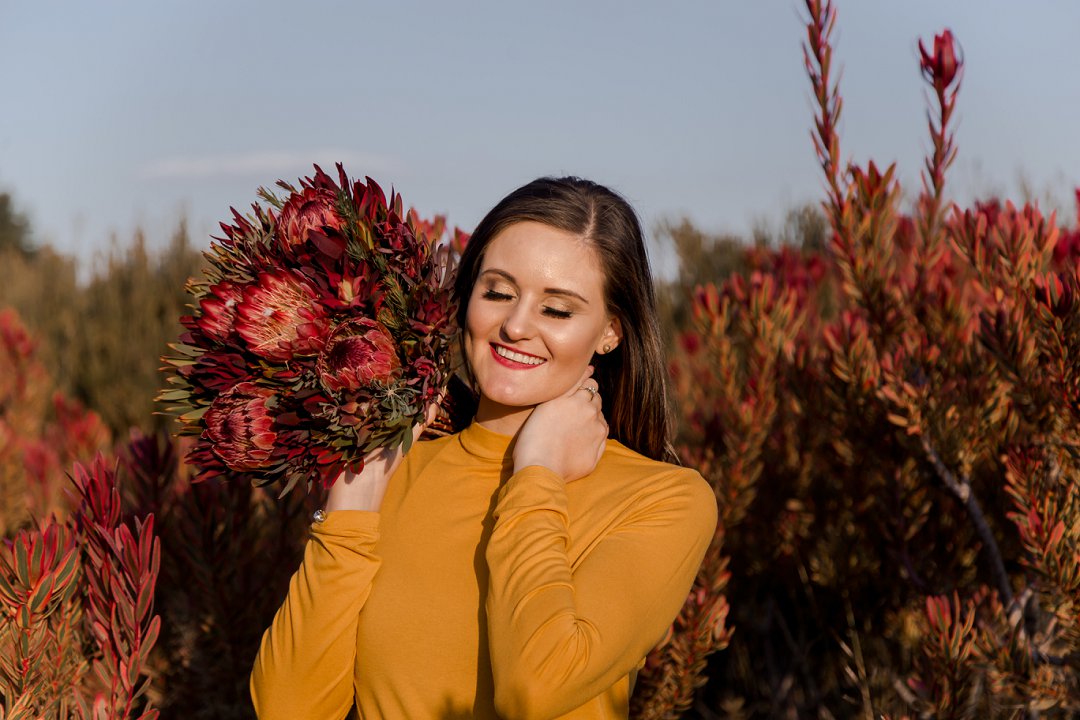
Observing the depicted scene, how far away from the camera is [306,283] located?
182 centimetres

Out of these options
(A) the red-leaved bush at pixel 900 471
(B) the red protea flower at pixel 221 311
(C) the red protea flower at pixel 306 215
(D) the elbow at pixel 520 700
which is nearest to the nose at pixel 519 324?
(C) the red protea flower at pixel 306 215

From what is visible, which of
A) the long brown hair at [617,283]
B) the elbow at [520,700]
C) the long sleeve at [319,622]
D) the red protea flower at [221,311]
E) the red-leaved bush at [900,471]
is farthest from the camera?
the red-leaved bush at [900,471]

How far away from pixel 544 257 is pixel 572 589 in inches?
25.5

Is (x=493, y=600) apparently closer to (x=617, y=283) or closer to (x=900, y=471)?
(x=617, y=283)

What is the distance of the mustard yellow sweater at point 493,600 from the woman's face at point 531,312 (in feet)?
0.70

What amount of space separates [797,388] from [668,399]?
143 centimetres

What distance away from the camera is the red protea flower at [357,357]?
1.76 m

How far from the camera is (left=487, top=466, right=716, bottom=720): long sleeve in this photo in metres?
1.73

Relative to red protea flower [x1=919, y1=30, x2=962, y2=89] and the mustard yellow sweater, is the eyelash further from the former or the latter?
red protea flower [x1=919, y1=30, x2=962, y2=89]

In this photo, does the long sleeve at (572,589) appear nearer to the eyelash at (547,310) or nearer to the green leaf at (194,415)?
the eyelash at (547,310)

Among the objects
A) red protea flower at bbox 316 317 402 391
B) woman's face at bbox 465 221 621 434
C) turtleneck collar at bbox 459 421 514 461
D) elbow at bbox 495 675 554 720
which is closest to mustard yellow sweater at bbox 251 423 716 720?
elbow at bbox 495 675 554 720

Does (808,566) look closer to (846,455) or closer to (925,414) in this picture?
(846,455)

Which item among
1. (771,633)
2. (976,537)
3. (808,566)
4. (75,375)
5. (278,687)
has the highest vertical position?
(278,687)

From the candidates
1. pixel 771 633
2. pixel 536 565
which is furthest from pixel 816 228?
pixel 536 565
